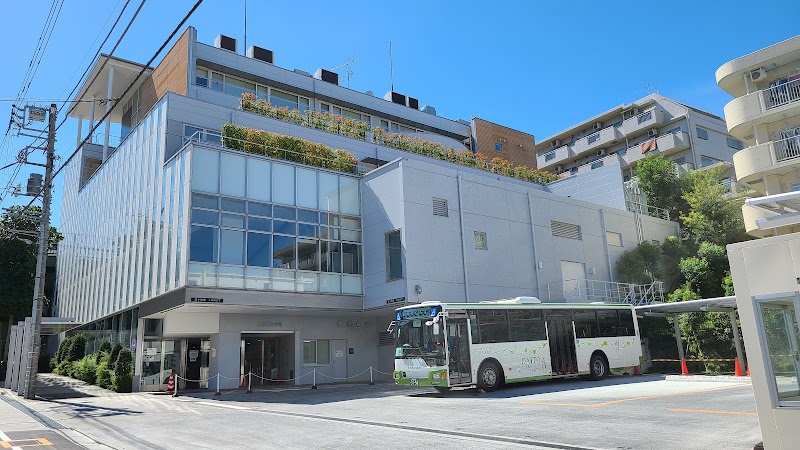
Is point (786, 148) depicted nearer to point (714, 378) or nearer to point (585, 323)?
point (714, 378)

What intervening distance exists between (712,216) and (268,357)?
99.3 feet

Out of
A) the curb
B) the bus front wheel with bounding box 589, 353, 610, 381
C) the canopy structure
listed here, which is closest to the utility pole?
the bus front wheel with bounding box 589, 353, 610, 381

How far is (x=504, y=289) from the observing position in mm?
29469

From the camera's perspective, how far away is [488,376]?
19625 millimetres

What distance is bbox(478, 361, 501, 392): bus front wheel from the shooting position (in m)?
19.4

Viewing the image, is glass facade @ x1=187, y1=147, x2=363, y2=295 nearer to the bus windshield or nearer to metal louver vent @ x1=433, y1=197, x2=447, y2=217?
metal louver vent @ x1=433, y1=197, x2=447, y2=217

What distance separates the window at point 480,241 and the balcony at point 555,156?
123 ft

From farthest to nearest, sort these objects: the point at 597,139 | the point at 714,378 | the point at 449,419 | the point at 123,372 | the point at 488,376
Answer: the point at 597,139
the point at 123,372
the point at 714,378
the point at 488,376
the point at 449,419

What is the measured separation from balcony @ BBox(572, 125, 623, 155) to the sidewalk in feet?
184

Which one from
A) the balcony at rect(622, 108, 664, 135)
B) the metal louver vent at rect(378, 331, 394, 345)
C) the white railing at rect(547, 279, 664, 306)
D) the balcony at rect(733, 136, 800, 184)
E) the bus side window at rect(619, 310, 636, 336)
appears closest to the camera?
the bus side window at rect(619, 310, 636, 336)

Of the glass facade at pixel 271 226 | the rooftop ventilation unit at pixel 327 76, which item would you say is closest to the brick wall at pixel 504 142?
the rooftop ventilation unit at pixel 327 76

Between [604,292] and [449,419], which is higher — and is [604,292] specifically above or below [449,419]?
above

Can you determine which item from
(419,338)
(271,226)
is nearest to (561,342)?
(419,338)

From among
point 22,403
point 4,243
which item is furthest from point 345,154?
point 4,243
